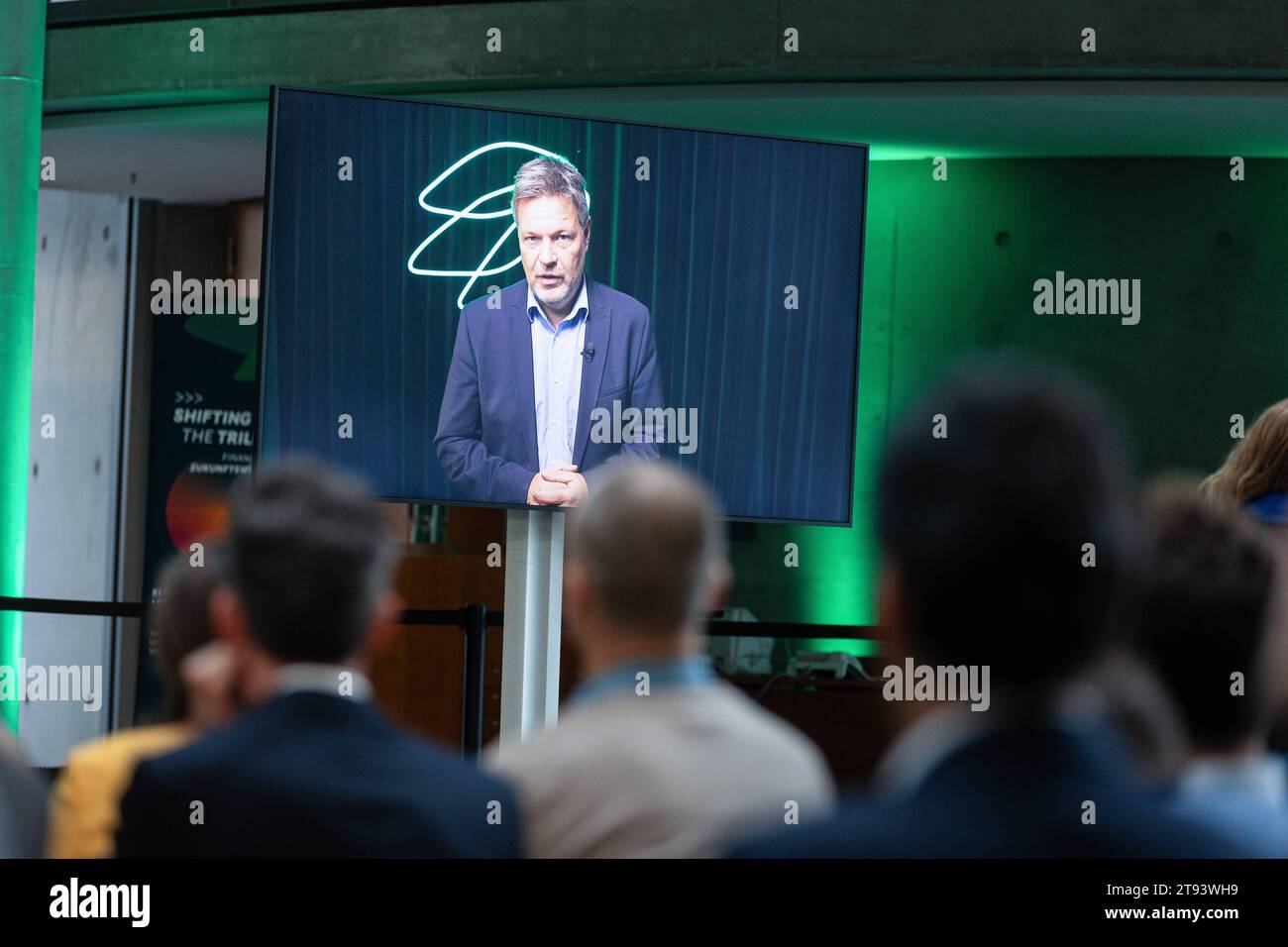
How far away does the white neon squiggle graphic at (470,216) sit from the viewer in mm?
3980

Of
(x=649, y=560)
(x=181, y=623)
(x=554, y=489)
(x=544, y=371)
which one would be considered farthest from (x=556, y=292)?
(x=649, y=560)

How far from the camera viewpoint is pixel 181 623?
190cm

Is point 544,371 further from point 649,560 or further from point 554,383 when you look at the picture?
point 649,560

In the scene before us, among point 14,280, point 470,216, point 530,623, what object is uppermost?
point 470,216

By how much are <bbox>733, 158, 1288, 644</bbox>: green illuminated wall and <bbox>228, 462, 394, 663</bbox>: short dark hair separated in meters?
4.76

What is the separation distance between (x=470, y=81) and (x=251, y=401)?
231 cm

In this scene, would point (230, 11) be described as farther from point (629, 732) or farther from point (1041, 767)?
point (1041, 767)

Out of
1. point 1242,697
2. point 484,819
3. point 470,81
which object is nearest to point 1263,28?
point 470,81

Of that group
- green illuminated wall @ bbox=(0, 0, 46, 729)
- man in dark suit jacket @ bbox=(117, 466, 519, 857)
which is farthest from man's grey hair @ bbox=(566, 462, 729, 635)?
green illuminated wall @ bbox=(0, 0, 46, 729)

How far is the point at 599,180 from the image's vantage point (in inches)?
159

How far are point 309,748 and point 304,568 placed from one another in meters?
0.17

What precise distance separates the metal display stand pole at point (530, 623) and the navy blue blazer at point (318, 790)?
104 inches

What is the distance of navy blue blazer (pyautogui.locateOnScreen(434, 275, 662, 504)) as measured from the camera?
3.97 meters

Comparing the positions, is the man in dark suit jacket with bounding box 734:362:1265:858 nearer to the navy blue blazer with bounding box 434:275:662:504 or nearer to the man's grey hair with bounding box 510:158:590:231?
the navy blue blazer with bounding box 434:275:662:504
